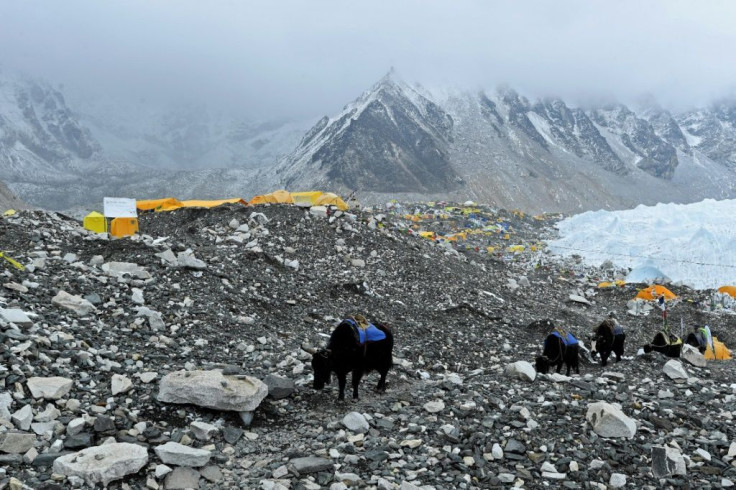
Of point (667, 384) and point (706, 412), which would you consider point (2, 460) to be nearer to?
point (706, 412)

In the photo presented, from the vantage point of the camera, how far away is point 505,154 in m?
107

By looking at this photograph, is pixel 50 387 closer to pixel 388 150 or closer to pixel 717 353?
pixel 717 353

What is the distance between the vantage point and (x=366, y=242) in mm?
15641

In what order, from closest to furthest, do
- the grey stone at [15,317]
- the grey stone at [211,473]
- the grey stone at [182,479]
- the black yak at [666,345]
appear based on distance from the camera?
the grey stone at [182,479] < the grey stone at [211,473] < the grey stone at [15,317] < the black yak at [666,345]

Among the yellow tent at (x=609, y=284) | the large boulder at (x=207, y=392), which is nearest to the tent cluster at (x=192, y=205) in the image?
the large boulder at (x=207, y=392)

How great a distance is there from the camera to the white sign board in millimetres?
15406

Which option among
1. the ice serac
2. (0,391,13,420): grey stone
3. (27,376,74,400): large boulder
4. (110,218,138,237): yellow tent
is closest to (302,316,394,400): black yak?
(27,376,74,400): large boulder

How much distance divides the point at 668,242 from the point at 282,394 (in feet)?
105

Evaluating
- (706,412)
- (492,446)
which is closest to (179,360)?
(492,446)

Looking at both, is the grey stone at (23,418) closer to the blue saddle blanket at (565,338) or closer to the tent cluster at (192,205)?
the blue saddle blanket at (565,338)

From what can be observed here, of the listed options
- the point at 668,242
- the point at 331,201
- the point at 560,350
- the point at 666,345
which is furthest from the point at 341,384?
the point at 668,242

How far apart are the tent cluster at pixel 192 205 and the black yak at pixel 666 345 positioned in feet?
34.7

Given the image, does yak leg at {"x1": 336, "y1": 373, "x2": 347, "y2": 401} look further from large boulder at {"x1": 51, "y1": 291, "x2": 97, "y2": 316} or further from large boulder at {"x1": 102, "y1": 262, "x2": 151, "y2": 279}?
large boulder at {"x1": 102, "y1": 262, "x2": 151, "y2": 279}

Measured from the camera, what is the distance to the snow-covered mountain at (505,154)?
94.3 meters
